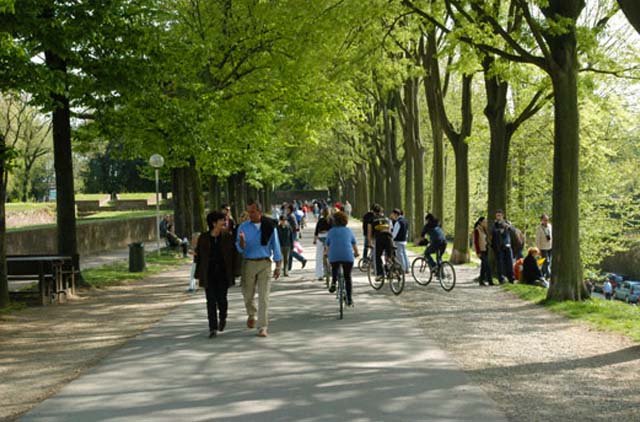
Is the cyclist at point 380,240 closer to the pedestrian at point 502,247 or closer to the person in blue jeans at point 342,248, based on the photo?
the pedestrian at point 502,247

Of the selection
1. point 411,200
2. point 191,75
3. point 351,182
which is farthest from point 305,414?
point 351,182

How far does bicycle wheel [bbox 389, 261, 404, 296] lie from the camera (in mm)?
15873

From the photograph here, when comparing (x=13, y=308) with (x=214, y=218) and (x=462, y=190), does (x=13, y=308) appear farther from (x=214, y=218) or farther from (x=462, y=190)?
(x=462, y=190)

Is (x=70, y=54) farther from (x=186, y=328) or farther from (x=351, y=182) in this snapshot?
(x=351, y=182)

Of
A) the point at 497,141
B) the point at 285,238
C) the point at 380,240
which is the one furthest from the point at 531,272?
the point at 285,238

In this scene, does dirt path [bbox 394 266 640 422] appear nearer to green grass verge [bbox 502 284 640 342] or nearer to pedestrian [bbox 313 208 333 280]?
green grass verge [bbox 502 284 640 342]

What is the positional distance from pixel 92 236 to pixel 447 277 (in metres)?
19.5

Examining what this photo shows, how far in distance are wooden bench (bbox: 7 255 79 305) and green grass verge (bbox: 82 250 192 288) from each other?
8.01 ft

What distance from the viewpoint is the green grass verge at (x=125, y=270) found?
19.4 m

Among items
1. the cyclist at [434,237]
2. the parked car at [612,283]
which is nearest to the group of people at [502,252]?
the cyclist at [434,237]

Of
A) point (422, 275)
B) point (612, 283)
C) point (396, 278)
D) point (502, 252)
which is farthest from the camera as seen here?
point (612, 283)

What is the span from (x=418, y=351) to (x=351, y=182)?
7316 centimetres

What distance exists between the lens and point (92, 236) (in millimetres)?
31844

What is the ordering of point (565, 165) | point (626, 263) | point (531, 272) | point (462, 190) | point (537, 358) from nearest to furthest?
1. point (537, 358)
2. point (565, 165)
3. point (531, 272)
4. point (462, 190)
5. point (626, 263)
